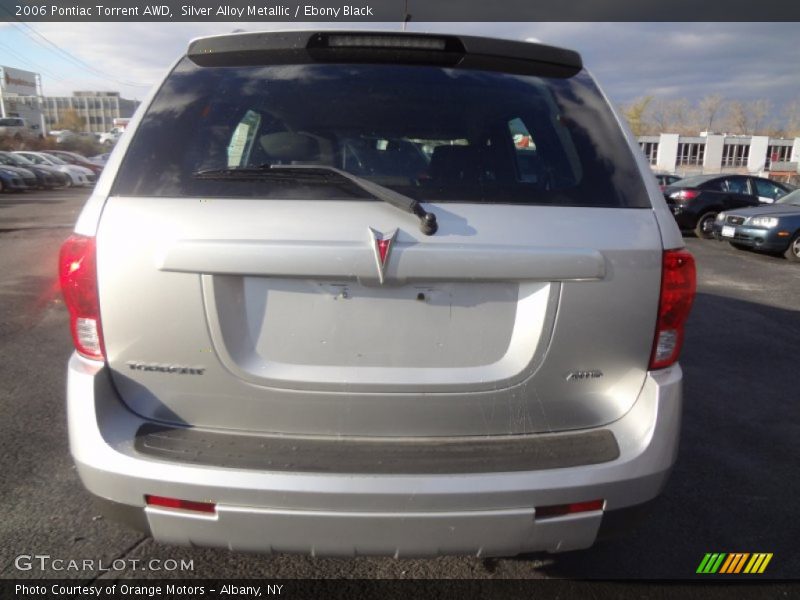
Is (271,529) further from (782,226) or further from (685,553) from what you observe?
(782,226)

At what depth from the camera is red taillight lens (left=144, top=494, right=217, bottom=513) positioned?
67.8 inches

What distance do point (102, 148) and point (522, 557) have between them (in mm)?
59989

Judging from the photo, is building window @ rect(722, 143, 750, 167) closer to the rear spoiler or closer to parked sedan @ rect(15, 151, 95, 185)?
parked sedan @ rect(15, 151, 95, 185)

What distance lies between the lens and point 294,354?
5.92 feet

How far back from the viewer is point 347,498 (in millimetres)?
1698

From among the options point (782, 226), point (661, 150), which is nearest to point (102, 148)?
point (782, 226)

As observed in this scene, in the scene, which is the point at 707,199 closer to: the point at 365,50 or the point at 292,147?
the point at 365,50

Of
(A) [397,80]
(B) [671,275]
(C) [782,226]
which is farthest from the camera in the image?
(C) [782,226]

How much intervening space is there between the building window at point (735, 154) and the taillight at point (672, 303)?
3368 inches

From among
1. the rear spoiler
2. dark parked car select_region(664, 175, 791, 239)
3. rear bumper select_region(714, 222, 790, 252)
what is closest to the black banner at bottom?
the rear spoiler

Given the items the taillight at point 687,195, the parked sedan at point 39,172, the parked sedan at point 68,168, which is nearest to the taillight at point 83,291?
the taillight at point 687,195

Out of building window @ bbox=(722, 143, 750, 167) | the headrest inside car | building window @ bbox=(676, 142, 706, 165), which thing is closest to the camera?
the headrest inside car

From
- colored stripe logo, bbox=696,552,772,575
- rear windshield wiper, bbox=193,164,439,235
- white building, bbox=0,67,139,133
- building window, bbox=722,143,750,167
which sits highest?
rear windshield wiper, bbox=193,164,439,235

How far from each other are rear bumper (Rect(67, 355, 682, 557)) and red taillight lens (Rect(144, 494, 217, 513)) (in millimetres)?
16
